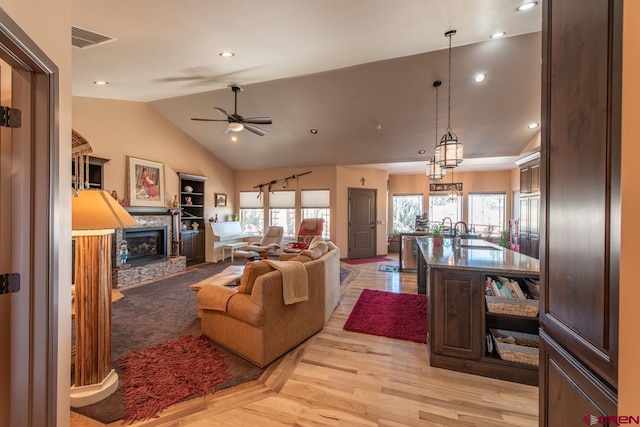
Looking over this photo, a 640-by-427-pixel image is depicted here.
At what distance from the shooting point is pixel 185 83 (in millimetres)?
3992

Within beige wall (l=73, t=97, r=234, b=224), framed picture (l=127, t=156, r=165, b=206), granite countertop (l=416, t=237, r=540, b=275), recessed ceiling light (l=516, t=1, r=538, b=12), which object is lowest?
granite countertop (l=416, t=237, r=540, b=275)

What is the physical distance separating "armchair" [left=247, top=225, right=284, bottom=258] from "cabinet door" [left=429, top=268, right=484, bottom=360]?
4.84 metres

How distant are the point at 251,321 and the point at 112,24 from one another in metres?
2.86

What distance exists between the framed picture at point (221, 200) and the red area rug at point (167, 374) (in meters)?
5.39

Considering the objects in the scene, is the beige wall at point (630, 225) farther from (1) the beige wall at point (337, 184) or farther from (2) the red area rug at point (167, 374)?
(1) the beige wall at point (337, 184)

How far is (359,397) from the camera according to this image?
192cm

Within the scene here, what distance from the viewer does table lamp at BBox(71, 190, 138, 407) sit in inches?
72.2

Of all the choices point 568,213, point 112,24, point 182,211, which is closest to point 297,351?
point 568,213

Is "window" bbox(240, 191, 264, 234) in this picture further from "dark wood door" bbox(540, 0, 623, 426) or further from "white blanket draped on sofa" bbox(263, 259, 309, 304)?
"dark wood door" bbox(540, 0, 623, 426)

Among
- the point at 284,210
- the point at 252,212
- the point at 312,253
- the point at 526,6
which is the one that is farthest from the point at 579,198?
the point at 252,212

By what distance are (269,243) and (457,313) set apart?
5555 millimetres

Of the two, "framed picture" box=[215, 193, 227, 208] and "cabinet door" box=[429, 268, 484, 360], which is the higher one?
"framed picture" box=[215, 193, 227, 208]

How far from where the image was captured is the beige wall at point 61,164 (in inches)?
47.2

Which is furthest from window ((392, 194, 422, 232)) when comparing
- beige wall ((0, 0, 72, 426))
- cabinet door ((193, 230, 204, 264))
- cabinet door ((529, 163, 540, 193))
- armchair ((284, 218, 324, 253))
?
beige wall ((0, 0, 72, 426))
